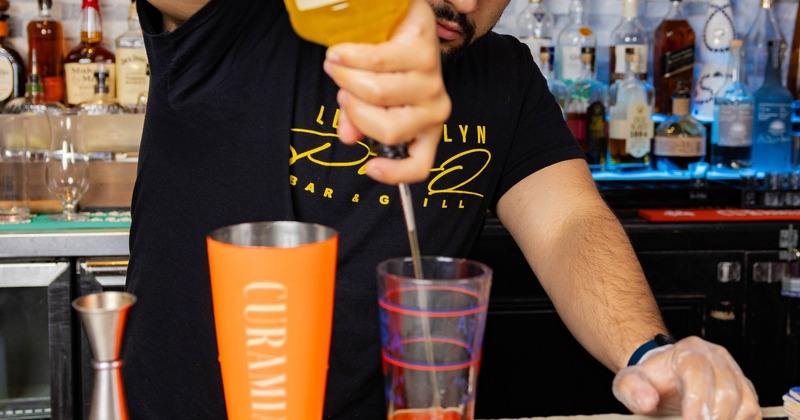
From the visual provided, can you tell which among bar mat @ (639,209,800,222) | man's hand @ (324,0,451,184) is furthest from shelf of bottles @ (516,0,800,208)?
man's hand @ (324,0,451,184)

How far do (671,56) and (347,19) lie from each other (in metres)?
2.27

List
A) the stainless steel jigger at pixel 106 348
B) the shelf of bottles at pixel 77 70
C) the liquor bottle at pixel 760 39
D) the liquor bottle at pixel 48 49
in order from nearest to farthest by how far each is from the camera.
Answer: the stainless steel jigger at pixel 106 348 < the shelf of bottles at pixel 77 70 < the liquor bottle at pixel 48 49 < the liquor bottle at pixel 760 39

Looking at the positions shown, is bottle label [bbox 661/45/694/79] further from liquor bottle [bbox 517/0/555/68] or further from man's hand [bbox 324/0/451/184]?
man's hand [bbox 324/0/451/184]

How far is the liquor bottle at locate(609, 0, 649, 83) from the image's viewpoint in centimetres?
261

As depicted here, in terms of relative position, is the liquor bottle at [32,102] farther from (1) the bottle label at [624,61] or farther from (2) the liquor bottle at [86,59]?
(1) the bottle label at [624,61]

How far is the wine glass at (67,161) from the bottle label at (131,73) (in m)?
0.27

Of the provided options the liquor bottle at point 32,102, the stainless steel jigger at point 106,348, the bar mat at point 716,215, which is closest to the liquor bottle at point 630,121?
the bar mat at point 716,215

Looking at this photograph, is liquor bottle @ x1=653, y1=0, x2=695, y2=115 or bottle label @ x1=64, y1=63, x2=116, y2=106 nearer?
bottle label @ x1=64, y1=63, x2=116, y2=106

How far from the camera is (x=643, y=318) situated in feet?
3.22

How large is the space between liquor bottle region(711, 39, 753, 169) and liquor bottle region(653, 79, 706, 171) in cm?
6

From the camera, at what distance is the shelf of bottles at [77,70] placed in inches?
97.3

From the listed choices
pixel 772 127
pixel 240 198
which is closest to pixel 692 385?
pixel 240 198

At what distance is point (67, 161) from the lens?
219 centimetres

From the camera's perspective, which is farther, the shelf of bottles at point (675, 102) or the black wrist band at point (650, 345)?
the shelf of bottles at point (675, 102)
